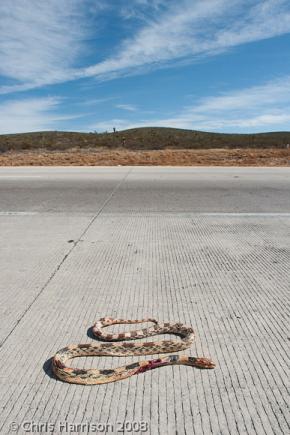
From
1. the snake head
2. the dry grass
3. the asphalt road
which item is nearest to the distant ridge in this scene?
the dry grass

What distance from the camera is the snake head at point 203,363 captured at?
3.12 m

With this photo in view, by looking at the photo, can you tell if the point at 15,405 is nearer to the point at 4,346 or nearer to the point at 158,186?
the point at 4,346

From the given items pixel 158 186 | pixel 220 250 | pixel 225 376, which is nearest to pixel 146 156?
pixel 158 186

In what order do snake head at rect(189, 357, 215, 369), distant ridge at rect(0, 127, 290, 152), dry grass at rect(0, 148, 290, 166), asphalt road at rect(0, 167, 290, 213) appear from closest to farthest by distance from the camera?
1. snake head at rect(189, 357, 215, 369)
2. asphalt road at rect(0, 167, 290, 213)
3. dry grass at rect(0, 148, 290, 166)
4. distant ridge at rect(0, 127, 290, 152)

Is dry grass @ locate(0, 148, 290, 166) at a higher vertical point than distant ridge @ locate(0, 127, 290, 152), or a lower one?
lower

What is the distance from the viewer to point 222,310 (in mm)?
4109

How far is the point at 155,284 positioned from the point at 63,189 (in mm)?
8690

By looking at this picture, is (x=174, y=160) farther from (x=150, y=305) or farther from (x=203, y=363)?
(x=203, y=363)

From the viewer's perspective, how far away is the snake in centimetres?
301

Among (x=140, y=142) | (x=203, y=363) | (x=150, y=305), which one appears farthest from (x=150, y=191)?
(x=140, y=142)

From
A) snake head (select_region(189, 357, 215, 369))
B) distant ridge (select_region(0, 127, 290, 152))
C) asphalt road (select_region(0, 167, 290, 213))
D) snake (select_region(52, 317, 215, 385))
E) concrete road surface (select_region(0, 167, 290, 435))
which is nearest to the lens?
concrete road surface (select_region(0, 167, 290, 435))

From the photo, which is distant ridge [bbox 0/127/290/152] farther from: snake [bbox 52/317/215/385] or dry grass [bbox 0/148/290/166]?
snake [bbox 52/317/215/385]

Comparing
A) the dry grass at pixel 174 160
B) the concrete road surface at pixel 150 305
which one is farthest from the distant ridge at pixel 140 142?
the concrete road surface at pixel 150 305

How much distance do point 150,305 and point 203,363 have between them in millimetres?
1224
